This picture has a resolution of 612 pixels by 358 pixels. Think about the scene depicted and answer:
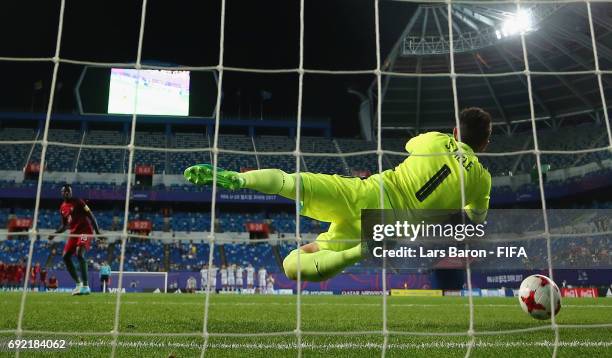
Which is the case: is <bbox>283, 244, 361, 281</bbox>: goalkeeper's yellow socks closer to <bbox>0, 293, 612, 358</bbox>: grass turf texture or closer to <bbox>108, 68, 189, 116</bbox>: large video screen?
<bbox>0, 293, 612, 358</bbox>: grass turf texture

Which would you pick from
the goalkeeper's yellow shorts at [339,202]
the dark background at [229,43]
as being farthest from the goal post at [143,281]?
the goalkeeper's yellow shorts at [339,202]

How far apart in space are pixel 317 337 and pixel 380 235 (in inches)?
39.3

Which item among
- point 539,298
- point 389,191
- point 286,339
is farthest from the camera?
Answer: point 539,298

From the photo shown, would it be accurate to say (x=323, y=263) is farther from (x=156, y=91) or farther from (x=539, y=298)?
(x=156, y=91)

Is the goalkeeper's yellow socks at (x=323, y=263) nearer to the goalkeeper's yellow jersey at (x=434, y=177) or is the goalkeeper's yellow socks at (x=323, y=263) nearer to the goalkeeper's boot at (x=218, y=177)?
the goalkeeper's yellow jersey at (x=434, y=177)

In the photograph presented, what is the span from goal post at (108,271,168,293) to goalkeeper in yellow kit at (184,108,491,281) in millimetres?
17511

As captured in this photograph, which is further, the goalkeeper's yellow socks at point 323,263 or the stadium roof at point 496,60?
the stadium roof at point 496,60

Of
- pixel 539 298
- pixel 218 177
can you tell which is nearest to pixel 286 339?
pixel 218 177

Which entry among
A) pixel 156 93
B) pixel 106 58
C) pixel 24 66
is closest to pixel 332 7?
pixel 156 93

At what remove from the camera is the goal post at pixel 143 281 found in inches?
771

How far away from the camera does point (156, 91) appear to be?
2428 centimetres

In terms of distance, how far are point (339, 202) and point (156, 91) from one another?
887 inches

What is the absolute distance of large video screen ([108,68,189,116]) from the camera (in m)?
24.2

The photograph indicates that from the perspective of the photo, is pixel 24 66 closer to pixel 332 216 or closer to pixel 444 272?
pixel 444 272
